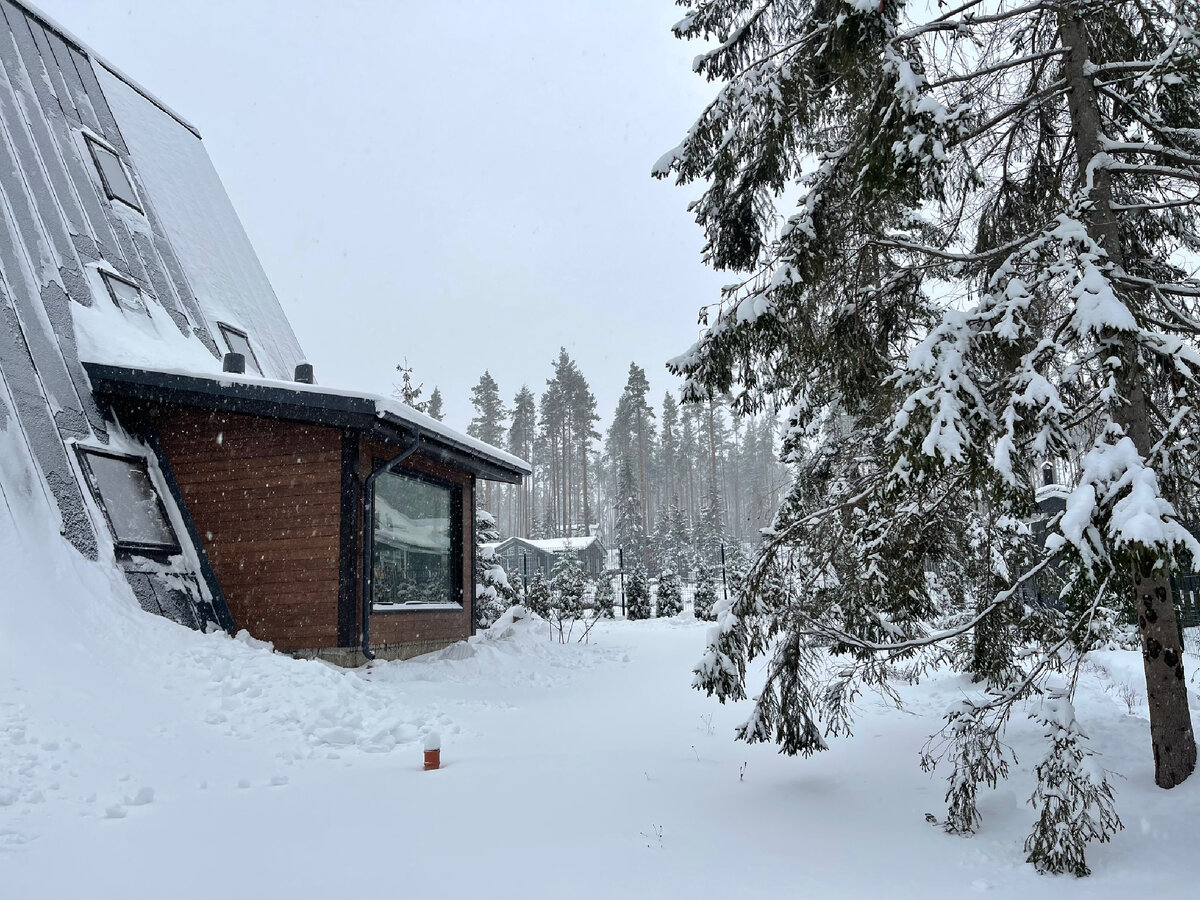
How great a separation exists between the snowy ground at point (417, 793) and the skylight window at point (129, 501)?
0.95 metres

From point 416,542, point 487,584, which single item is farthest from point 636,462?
point 416,542

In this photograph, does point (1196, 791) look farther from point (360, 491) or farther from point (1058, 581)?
point (360, 491)

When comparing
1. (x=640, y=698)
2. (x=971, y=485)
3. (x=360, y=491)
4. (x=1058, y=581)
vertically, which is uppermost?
(x=360, y=491)

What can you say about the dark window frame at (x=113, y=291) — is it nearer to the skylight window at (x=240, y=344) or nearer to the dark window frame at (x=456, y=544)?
the skylight window at (x=240, y=344)

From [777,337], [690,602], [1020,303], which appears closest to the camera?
[1020,303]

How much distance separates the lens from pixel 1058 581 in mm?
6223

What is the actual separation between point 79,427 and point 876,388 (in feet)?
26.5

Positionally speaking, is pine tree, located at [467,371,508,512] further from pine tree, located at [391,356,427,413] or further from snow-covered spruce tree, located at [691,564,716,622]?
snow-covered spruce tree, located at [691,564,716,622]

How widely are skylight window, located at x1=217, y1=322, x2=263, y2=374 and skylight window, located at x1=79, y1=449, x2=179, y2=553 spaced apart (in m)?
3.04

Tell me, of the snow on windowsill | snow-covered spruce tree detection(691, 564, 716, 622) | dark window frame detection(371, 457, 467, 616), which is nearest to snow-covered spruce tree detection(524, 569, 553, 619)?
snow-covered spruce tree detection(691, 564, 716, 622)

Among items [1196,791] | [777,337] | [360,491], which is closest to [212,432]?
[360,491]

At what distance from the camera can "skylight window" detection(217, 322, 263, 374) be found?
11.7 m

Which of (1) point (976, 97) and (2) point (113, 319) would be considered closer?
(1) point (976, 97)

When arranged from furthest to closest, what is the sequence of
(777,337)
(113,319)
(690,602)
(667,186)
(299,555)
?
(690,602) → (113,319) → (299,555) → (667,186) → (777,337)
